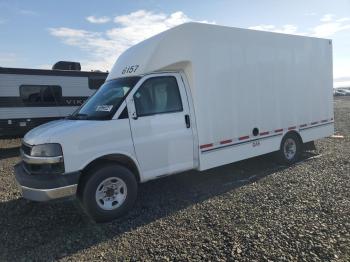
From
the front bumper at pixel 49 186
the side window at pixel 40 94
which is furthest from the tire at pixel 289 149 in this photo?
the side window at pixel 40 94

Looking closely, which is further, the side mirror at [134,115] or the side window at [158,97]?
the side window at [158,97]

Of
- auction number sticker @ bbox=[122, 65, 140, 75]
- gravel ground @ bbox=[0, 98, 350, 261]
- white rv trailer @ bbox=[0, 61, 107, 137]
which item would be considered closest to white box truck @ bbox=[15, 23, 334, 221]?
auction number sticker @ bbox=[122, 65, 140, 75]

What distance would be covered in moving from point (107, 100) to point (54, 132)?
3.78 feet

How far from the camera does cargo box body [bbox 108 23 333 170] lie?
19.3ft

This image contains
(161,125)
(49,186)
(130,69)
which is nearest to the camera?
(49,186)

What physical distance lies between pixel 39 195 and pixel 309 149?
24.7ft

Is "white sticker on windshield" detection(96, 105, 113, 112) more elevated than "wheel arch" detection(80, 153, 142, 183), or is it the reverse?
"white sticker on windshield" detection(96, 105, 113, 112)

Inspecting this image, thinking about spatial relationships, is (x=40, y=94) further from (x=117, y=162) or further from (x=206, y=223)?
(x=206, y=223)

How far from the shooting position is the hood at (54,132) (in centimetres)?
461

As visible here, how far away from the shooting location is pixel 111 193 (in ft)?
16.6

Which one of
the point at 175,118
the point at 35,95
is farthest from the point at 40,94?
the point at 175,118

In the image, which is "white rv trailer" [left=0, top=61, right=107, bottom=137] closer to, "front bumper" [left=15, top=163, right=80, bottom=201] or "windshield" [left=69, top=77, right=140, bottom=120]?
"windshield" [left=69, top=77, right=140, bottom=120]

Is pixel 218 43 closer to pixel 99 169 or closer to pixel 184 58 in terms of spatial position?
pixel 184 58

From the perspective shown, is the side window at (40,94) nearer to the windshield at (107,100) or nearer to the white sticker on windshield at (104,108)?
the windshield at (107,100)
